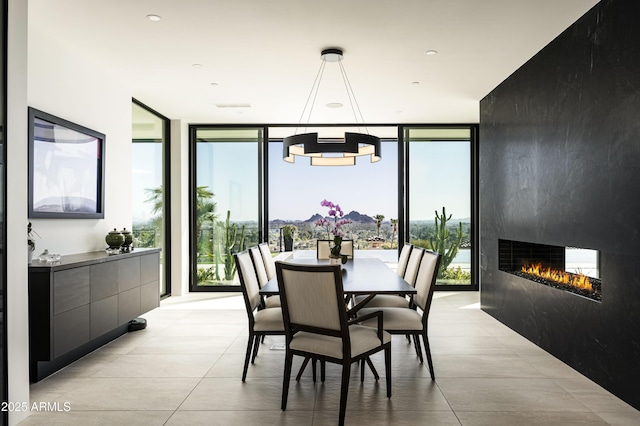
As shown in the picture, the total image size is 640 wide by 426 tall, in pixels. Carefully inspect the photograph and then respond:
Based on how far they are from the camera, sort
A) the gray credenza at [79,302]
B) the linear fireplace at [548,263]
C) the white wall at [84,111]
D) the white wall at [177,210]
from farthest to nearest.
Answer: the white wall at [177,210] < the linear fireplace at [548,263] < the white wall at [84,111] < the gray credenza at [79,302]

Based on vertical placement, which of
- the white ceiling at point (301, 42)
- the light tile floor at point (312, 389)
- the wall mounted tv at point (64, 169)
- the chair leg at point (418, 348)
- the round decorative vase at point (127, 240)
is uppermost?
the white ceiling at point (301, 42)

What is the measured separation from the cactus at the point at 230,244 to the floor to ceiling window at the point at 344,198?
2.50m

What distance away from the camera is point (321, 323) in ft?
9.14

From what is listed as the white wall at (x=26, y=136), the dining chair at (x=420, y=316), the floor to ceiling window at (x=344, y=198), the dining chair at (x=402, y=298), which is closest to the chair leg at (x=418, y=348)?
the dining chair at (x=420, y=316)

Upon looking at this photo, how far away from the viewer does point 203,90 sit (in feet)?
18.2

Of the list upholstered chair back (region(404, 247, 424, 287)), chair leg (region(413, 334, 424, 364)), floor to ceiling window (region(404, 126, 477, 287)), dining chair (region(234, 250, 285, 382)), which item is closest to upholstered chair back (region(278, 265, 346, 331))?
dining chair (region(234, 250, 285, 382))

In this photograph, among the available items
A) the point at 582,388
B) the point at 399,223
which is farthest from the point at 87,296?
the point at 399,223

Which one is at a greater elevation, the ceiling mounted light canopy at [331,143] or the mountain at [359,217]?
the ceiling mounted light canopy at [331,143]

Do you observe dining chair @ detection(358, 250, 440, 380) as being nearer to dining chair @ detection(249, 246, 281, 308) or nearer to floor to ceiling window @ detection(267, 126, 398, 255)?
dining chair @ detection(249, 246, 281, 308)

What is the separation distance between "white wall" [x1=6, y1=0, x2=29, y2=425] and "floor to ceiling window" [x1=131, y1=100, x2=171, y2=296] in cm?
304

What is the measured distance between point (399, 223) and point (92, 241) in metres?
4.53

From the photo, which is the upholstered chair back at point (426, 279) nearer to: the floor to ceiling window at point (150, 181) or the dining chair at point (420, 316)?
the dining chair at point (420, 316)

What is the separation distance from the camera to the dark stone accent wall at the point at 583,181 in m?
3.00

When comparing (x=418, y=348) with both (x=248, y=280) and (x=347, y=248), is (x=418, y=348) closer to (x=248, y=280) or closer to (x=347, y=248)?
(x=248, y=280)
